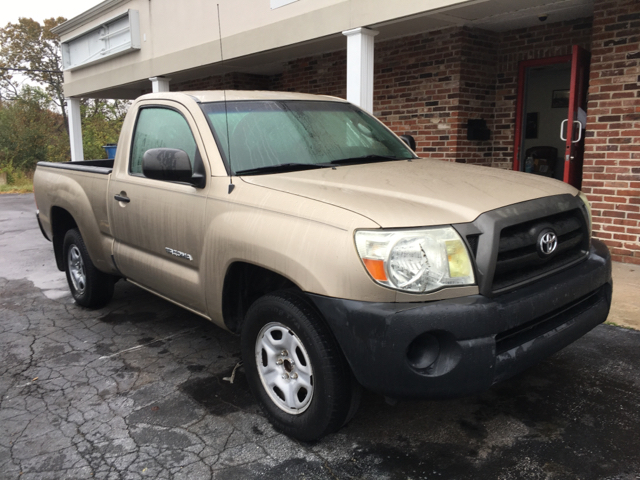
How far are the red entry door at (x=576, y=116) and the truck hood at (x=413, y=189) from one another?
158 inches

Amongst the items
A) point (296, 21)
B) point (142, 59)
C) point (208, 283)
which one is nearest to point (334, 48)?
point (296, 21)

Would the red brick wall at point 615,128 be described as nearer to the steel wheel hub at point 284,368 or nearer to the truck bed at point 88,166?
the steel wheel hub at point 284,368

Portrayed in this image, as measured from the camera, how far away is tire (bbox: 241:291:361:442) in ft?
8.29

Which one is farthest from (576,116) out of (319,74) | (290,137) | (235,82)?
(235,82)

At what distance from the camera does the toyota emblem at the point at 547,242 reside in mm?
2600

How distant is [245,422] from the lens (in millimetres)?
3041

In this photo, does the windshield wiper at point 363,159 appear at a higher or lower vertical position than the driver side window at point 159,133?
lower

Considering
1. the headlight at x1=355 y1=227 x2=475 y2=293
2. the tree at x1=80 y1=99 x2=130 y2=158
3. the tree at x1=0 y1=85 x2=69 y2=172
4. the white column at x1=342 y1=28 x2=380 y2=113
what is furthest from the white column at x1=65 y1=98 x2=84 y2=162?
the headlight at x1=355 y1=227 x2=475 y2=293

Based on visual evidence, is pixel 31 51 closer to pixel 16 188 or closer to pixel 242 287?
pixel 16 188

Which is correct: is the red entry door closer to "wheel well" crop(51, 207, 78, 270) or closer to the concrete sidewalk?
the concrete sidewalk

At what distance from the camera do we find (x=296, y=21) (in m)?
8.31

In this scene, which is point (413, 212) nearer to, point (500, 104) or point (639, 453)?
point (639, 453)

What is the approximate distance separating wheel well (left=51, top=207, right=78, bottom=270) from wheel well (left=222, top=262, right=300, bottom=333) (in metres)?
2.75

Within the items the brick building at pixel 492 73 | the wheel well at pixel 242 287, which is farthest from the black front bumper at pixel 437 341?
the brick building at pixel 492 73
